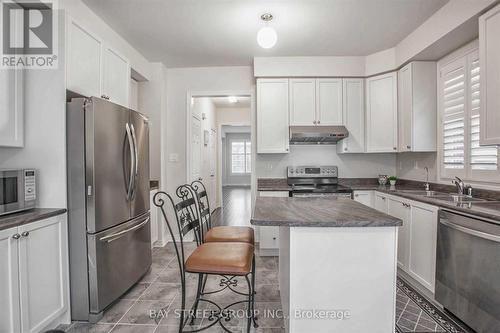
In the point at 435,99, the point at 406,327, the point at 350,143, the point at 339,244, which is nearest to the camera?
the point at 339,244

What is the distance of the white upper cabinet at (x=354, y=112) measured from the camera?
3488 mm

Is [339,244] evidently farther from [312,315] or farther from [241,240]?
[241,240]

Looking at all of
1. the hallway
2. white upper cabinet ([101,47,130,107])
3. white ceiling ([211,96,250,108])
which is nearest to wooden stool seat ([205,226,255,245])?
white upper cabinet ([101,47,130,107])

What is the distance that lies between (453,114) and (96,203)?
3.48m

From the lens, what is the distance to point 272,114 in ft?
11.5

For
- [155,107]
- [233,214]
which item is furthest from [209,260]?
[233,214]

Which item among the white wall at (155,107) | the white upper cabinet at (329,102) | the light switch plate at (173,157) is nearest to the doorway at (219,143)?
the light switch plate at (173,157)

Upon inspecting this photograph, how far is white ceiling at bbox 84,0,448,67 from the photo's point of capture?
231 centimetres

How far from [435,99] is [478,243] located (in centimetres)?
189

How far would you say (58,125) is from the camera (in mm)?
1869

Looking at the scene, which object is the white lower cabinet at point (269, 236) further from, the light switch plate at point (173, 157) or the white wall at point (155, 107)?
the white wall at point (155, 107)

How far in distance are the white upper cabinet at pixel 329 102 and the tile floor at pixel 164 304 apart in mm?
2046

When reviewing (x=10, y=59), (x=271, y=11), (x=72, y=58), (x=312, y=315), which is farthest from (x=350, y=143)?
(x=10, y=59)

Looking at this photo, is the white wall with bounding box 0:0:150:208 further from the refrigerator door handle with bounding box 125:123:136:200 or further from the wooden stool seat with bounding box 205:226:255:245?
the wooden stool seat with bounding box 205:226:255:245
